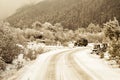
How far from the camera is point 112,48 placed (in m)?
20.4

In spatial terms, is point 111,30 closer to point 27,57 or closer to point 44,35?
point 27,57

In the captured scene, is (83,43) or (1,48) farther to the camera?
(83,43)

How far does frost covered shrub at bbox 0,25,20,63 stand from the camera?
781 inches

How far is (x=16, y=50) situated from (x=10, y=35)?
4.57ft

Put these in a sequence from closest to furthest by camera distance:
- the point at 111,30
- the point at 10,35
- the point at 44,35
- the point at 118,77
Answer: the point at 118,77 < the point at 10,35 < the point at 111,30 < the point at 44,35

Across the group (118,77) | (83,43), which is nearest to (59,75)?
(118,77)

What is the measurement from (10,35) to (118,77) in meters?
11.3

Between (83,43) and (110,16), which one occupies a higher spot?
(110,16)

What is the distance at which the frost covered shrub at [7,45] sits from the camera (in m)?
19.8

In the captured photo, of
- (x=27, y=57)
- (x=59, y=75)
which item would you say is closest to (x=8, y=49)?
(x=27, y=57)

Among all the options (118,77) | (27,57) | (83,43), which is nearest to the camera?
(118,77)

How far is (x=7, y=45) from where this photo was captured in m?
20.3

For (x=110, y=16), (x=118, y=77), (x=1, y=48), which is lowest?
(x=118, y=77)

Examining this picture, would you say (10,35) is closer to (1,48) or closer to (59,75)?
(1,48)
